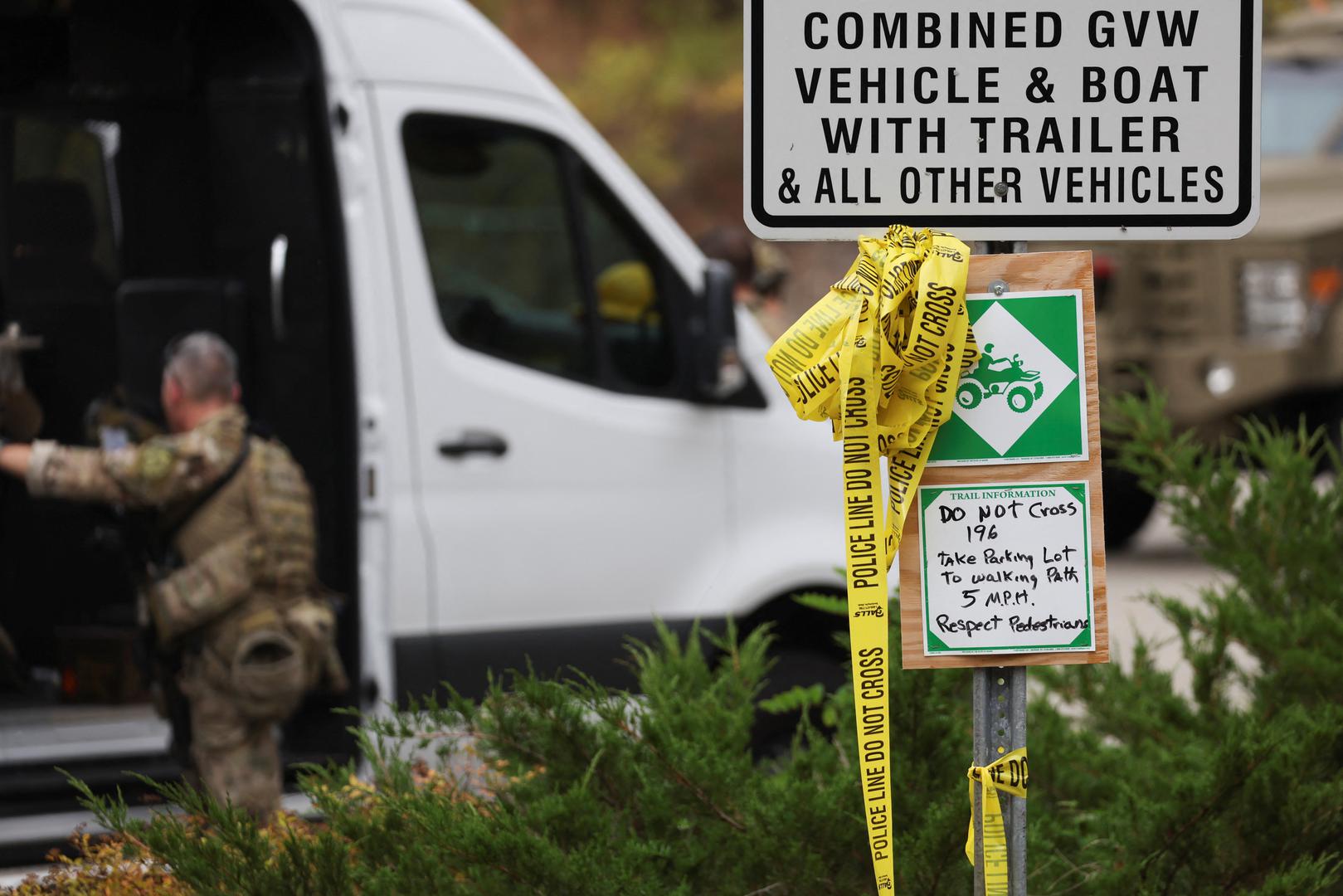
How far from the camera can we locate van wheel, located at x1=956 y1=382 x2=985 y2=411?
2.29 meters

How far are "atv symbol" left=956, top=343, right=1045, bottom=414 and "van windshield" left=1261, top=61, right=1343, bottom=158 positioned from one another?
384 inches

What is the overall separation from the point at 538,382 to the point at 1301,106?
7988 millimetres

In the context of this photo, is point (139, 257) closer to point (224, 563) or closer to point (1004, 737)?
point (224, 563)

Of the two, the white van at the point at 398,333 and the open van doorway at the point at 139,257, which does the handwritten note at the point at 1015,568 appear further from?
the open van doorway at the point at 139,257

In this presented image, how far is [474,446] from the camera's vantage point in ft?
16.5

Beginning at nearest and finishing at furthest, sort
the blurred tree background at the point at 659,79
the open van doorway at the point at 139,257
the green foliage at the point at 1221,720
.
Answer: the green foliage at the point at 1221,720 → the open van doorway at the point at 139,257 → the blurred tree background at the point at 659,79

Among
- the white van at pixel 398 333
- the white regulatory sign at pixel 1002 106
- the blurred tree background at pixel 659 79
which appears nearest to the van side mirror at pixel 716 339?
the white van at pixel 398 333

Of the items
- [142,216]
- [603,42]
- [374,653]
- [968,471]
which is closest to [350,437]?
[374,653]

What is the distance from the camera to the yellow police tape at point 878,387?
7.36 feet

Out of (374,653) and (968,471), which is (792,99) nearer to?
(968,471)

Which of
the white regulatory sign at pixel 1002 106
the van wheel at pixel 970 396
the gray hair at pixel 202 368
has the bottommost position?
the van wheel at pixel 970 396

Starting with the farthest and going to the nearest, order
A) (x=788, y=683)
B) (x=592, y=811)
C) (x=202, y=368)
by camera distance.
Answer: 1. (x=788, y=683)
2. (x=202, y=368)
3. (x=592, y=811)

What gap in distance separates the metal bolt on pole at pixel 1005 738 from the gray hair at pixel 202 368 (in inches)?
121

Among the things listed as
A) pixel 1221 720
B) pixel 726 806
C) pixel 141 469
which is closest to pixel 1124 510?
pixel 141 469
